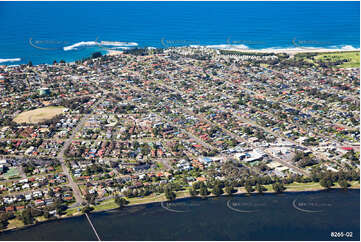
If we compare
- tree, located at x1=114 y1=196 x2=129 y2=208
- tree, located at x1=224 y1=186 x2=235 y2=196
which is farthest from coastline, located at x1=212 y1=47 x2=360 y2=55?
tree, located at x1=114 y1=196 x2=129 y2=208

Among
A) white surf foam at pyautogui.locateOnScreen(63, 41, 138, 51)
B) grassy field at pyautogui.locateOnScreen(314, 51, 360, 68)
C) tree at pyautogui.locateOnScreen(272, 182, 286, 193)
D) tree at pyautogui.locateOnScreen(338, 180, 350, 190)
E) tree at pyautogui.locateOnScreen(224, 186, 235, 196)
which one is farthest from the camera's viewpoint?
white surf foam at pyautogui.locateOnScreen(63, 41, 138, 51)

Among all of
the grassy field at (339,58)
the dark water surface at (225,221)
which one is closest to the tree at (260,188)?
the dark water surface at (225,221)

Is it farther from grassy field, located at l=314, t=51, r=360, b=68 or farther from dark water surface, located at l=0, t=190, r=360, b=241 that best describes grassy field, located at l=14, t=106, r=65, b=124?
grassy field, located at l=314, t=51, r=360, b=68

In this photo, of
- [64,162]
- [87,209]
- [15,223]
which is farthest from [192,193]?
[15,223]

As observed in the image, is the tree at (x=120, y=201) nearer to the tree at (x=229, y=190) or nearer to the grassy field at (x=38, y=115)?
the tree at (x=229, y=190)

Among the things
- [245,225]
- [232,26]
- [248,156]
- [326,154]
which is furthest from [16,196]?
[232,26]

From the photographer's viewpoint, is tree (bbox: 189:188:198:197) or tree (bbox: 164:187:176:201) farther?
tree (bbox: 189:188:198:197)
